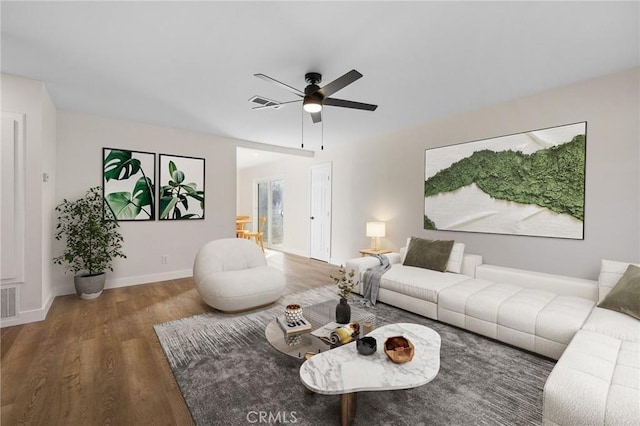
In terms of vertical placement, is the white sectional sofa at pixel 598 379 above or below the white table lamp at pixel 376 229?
below

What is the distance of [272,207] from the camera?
27.8ft

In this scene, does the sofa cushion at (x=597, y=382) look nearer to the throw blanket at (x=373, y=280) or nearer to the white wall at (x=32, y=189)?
the throw blanket at (x=373, y=280)

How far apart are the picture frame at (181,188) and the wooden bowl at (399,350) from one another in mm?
4250

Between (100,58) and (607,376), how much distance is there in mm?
4308

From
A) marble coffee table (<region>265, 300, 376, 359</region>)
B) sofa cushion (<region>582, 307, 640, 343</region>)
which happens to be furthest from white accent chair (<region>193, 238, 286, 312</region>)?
sofa cushion (<region>582, 307, 640, 343</region>)

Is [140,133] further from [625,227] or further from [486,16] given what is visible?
[625,227]

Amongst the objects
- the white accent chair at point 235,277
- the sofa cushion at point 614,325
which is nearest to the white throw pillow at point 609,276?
the sofa cushion at point 614,325

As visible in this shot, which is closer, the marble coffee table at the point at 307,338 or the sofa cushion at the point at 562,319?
the marble coffee table at the point at 307,338

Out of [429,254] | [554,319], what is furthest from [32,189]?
[554,319]

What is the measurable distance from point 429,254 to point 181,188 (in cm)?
409

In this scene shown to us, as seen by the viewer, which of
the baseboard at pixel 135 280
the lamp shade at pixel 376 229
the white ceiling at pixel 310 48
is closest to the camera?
the white ceiling at pixel 310 48

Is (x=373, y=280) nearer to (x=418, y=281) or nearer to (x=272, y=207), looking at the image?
(x=418, y=281)

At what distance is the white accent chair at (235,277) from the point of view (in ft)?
10.2

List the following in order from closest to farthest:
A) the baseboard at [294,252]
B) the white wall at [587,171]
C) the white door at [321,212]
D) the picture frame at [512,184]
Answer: the white wall at [587,171] < the picture frame at [512,184] < the white door at [321,212] < the baseboard at [294,252]
